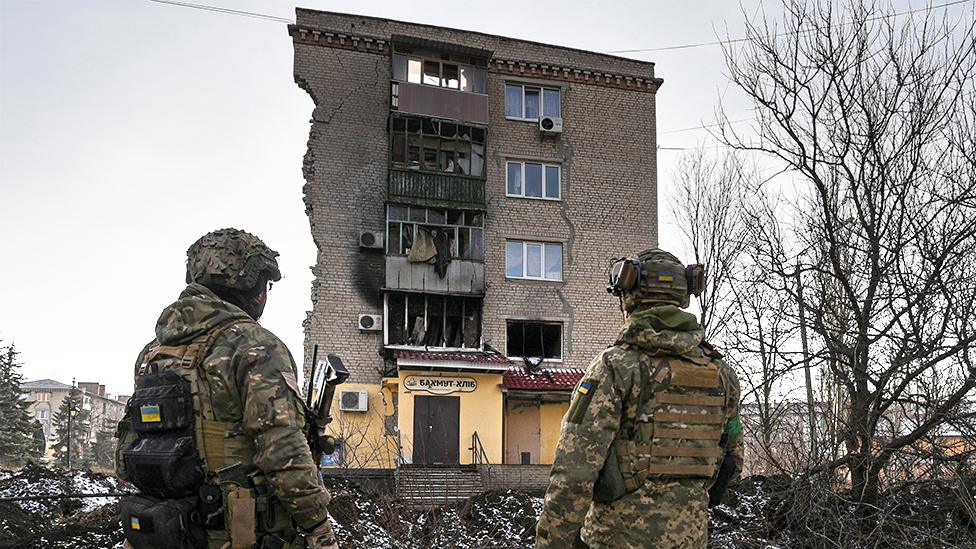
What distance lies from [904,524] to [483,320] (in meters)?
15.0

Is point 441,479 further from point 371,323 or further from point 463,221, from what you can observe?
point 463,221

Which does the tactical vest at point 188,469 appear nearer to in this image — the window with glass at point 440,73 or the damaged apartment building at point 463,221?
the damaged apartment building at point 463,221

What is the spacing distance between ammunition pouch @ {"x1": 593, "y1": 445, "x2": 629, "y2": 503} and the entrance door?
56.8 ft

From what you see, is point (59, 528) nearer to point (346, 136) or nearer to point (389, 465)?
point (389, 465)

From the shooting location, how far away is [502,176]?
23469 mm

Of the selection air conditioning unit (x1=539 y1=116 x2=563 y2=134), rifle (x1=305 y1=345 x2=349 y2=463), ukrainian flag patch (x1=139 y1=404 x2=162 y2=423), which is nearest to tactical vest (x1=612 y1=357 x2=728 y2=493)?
rifle (x1=305 y1=345 x2=349 y2=463)

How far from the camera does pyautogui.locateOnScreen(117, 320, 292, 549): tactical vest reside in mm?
3240

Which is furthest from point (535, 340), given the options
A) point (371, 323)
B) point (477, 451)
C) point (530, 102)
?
point (530, 102)

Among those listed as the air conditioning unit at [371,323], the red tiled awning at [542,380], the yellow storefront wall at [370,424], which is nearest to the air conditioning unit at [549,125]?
the red tiled awning at [542,380]

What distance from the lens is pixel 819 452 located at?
853 cm

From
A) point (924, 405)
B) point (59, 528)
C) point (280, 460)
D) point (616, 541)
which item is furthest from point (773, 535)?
point (59, 528)

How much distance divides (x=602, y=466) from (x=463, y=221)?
1938cm

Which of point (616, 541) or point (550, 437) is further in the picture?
point (550, 437)

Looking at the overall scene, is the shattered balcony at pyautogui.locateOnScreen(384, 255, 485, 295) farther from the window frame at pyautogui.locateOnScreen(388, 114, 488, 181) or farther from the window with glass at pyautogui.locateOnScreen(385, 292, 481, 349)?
the window frame at pyautogui.locateOnScreen(388, 114, 488, 181)
